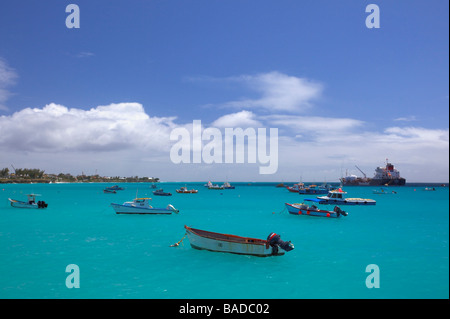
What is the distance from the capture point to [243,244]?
2584 centimetres

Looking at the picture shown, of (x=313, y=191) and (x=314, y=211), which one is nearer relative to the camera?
(x=314, y=211)

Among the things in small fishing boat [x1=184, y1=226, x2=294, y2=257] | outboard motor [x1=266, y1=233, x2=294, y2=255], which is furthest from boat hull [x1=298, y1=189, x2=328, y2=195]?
outboard motor [x1=266, y1=233, x2=294, y2=255]

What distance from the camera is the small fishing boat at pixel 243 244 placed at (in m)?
25.2

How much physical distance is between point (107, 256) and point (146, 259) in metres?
3.90

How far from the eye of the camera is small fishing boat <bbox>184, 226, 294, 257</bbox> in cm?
2516

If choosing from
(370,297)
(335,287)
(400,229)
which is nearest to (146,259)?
(335,287)

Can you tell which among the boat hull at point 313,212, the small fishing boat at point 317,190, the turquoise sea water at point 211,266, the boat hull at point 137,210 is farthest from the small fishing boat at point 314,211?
the small fishing boat at point 317,190

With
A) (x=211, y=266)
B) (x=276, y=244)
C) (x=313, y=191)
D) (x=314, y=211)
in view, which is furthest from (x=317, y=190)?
(x=211, y=266)

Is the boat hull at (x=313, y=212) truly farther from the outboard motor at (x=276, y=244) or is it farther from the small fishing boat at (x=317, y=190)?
the small fishing boat at (x=317, y=190)

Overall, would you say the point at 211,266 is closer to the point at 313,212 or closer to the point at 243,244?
the point at 243,244

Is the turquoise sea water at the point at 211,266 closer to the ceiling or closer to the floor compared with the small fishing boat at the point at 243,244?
closer to the floor

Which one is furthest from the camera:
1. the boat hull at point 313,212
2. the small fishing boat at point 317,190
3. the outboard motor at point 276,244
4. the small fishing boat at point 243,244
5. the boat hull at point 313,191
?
the small fishing boat at point 317,190

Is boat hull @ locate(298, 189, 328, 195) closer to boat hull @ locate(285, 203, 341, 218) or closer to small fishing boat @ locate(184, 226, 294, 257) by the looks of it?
boat hull @ locate(285, 203, 341, 218)
